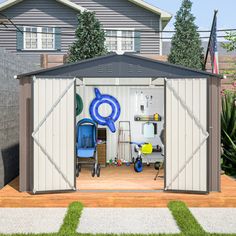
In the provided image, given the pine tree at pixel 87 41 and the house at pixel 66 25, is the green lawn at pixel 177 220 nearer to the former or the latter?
the pine tree at pixel 87 41

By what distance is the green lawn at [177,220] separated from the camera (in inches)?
272

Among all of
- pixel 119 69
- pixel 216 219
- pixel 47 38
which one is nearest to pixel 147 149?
pixel 119 69

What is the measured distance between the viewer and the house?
73.0 feet

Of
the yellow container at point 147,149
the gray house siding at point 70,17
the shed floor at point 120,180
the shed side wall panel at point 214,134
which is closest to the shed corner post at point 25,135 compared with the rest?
the shed floor at point 120,180

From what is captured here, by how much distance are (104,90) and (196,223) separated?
6608 mm

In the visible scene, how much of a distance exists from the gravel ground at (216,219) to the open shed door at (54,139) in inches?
93.6

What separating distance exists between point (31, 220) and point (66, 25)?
16.0 meters

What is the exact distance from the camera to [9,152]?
34.1 ft

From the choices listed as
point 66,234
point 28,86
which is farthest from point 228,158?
point 66,234

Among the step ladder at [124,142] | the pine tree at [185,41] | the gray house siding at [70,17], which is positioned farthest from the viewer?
the gray house siding at [70,17]

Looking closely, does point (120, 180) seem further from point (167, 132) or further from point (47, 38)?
point (47, 38)

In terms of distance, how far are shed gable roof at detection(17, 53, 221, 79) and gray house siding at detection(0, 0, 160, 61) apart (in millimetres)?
13548

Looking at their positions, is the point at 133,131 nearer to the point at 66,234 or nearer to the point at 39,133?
the point at 39,133

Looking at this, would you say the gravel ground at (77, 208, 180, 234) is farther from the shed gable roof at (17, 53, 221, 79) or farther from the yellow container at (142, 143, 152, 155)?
the yellow container at (142, 143, 152, 155)
